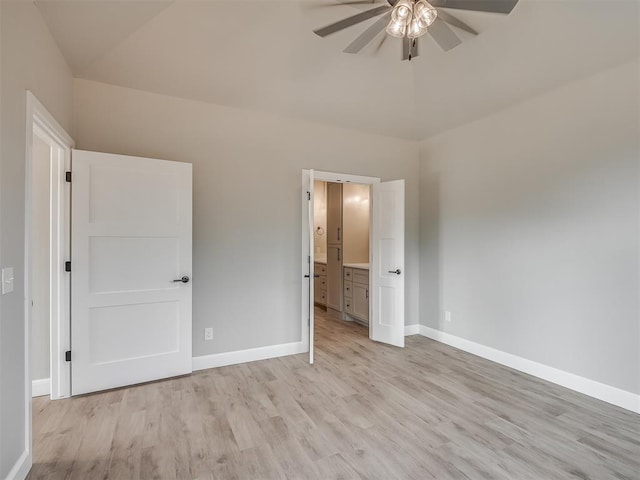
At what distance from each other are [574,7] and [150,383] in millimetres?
4509

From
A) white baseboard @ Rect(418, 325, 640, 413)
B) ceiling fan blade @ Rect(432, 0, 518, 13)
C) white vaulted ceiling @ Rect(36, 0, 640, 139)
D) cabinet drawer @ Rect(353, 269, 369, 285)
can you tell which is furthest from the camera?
cabinet drawer @ Rect(353, 269, 369, 285)

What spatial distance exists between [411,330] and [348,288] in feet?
3.92

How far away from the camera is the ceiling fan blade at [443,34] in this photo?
6.57 ft

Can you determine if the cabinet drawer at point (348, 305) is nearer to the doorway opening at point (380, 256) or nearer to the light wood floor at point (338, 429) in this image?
the doorway opening at point (380, 256)

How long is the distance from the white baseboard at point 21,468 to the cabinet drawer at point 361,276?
374 cm

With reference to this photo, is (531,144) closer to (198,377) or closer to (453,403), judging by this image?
(453,403)

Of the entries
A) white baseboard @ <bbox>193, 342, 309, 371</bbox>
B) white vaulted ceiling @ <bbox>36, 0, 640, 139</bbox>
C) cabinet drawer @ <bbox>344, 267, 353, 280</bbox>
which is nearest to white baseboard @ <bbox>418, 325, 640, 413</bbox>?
cabinet drawer @ <bbox>344, 267, 353, 280</bbox>

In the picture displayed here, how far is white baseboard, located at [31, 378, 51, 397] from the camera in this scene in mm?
2635

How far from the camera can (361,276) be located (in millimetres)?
4781

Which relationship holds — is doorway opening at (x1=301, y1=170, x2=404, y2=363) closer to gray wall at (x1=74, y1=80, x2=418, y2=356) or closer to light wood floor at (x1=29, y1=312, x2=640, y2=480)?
gray wall at (x1=74, y1=80, x2=418, y2=356)

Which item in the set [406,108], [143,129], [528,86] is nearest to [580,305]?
[528,86]

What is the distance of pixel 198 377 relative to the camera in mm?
3051

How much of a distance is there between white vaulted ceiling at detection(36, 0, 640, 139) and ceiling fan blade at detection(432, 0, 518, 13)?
23.9 inches

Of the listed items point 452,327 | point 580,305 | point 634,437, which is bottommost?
point 634,437
